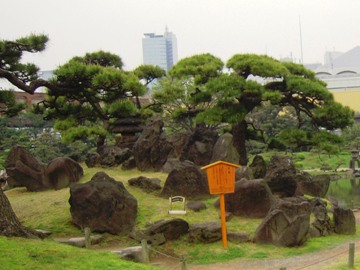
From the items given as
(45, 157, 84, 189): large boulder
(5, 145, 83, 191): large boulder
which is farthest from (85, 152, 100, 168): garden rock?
(45, 157, 84, 189): large boulder

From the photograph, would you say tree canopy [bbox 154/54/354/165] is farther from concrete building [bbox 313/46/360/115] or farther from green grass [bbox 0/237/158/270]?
concrete building [bbox 313/46/360/115]

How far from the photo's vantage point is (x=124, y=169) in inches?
655

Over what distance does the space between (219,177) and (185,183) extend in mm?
2477

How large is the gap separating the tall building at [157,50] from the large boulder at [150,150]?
128 meters

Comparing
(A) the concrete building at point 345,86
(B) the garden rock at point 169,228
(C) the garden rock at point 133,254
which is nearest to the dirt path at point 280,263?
(C) the garden rock at point 133,254

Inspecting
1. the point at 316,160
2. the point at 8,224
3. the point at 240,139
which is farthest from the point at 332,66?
the point at 8,224

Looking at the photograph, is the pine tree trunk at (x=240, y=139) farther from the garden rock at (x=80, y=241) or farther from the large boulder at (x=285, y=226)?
the garden rock at (x=80, y=241)

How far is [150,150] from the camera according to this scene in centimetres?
1627

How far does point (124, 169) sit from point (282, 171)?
555 centimetres

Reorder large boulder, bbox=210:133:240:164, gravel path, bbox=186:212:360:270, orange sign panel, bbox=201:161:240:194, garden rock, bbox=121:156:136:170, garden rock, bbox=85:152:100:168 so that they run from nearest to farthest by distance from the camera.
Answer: gravel path, bbox=186:212:360:270
orange sign panel, bbox=201:161:240:194
large boulder, bbox=210:133:240:164
garden rock, bbox=121:156:136:170
garden rock, bbox=85:152:100:168

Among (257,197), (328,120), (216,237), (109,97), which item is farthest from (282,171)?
(109,97)

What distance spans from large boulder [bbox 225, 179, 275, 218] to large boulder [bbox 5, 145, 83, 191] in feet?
17.3

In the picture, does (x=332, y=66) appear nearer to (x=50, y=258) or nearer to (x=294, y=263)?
(x=294, y=263)

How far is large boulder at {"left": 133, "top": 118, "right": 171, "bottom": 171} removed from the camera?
53.4ft
